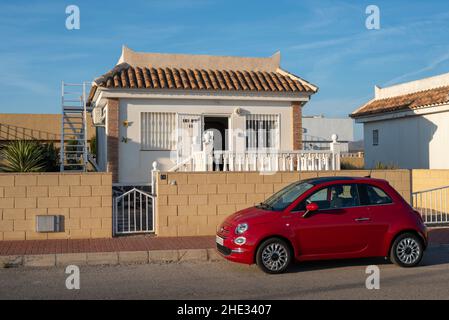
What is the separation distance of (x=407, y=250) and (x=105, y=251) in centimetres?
553

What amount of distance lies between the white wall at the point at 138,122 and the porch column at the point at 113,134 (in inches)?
6.1

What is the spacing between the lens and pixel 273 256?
9008mm

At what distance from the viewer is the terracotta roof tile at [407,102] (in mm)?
20209

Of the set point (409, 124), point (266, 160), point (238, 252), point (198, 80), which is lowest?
point (238, 252)

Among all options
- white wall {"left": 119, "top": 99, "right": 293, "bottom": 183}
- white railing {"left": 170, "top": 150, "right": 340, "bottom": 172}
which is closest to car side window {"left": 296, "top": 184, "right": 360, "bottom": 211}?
white railing {"left": 170, "top": 150, "right": 340, "bottom": 172}

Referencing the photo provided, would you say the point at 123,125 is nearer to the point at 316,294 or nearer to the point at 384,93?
the point at 316,294

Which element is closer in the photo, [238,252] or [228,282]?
[228,282]

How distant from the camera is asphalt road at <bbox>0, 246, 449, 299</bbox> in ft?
24.8

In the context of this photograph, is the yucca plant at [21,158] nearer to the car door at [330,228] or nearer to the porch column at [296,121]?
the car door at [330,228]

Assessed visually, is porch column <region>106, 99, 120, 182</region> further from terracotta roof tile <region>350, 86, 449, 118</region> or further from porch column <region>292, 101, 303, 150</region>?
terracotta roof tile <region>350, 86, 449, 118</region>

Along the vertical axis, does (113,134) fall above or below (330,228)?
above

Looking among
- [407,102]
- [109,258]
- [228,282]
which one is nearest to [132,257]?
[109,258]

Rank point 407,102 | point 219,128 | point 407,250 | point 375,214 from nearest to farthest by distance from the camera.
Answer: point 375,214, point 407,250, point 219,128, point 407,102

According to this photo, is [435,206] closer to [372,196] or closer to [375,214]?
[372,196]
